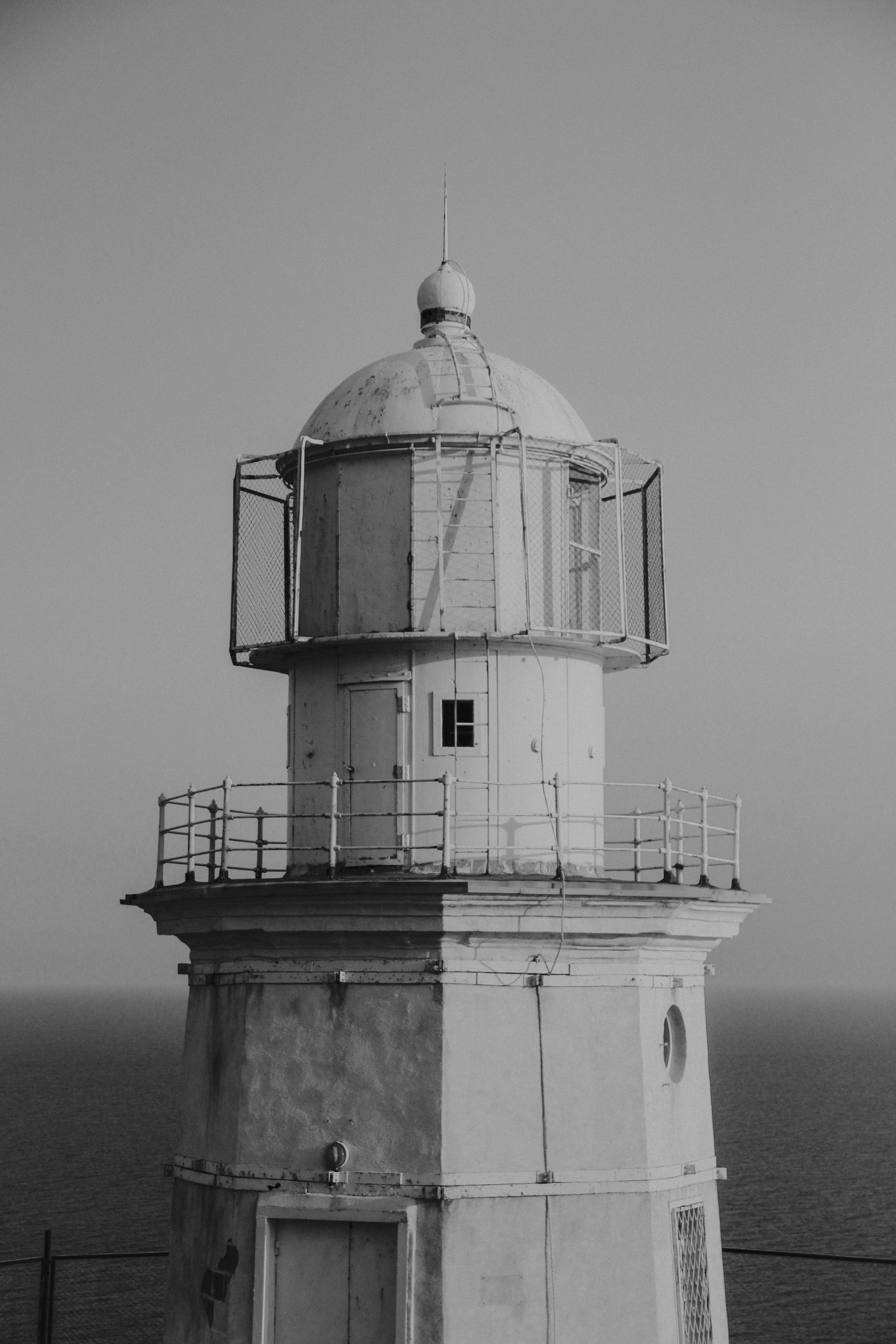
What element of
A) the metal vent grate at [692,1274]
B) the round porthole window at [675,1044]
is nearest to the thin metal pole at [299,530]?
the round porthole window at [675,1044]

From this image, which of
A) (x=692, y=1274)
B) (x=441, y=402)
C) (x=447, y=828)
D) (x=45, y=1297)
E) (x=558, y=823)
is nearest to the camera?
(x=447, y=828)

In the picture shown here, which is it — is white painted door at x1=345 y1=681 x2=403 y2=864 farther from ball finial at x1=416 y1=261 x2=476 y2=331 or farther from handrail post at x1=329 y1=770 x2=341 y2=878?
ball finial at x1=416 y1=261 x2=476 y2=331

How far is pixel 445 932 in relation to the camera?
13.0m

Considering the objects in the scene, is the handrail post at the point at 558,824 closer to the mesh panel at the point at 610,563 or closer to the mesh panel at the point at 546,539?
the mesh panel at the point at 546,539

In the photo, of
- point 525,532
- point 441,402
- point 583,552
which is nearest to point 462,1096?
point 525,532

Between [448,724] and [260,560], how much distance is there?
8.52 ft

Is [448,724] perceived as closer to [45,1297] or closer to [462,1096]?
[462,1096]

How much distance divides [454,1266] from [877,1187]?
62384 millimetres

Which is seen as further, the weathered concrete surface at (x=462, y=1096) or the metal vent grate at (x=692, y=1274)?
the metal vent grate at (x=692, y=1274)

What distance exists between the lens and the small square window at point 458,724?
1382cm

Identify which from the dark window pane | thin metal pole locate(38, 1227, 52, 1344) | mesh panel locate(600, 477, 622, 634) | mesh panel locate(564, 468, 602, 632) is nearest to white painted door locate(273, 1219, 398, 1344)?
the dark window pane

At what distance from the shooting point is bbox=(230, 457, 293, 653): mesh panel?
14.8 meters

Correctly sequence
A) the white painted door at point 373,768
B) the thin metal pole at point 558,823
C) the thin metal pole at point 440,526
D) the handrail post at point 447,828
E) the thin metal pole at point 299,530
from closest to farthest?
the handrail post at point 447,828, the thin metal pole at point 558,823, the white painted door at point 373,768, the thin metal pole at point 440,526, the thin metal pole at point 299,530

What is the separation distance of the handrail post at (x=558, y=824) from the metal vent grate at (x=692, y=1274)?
3.09m
